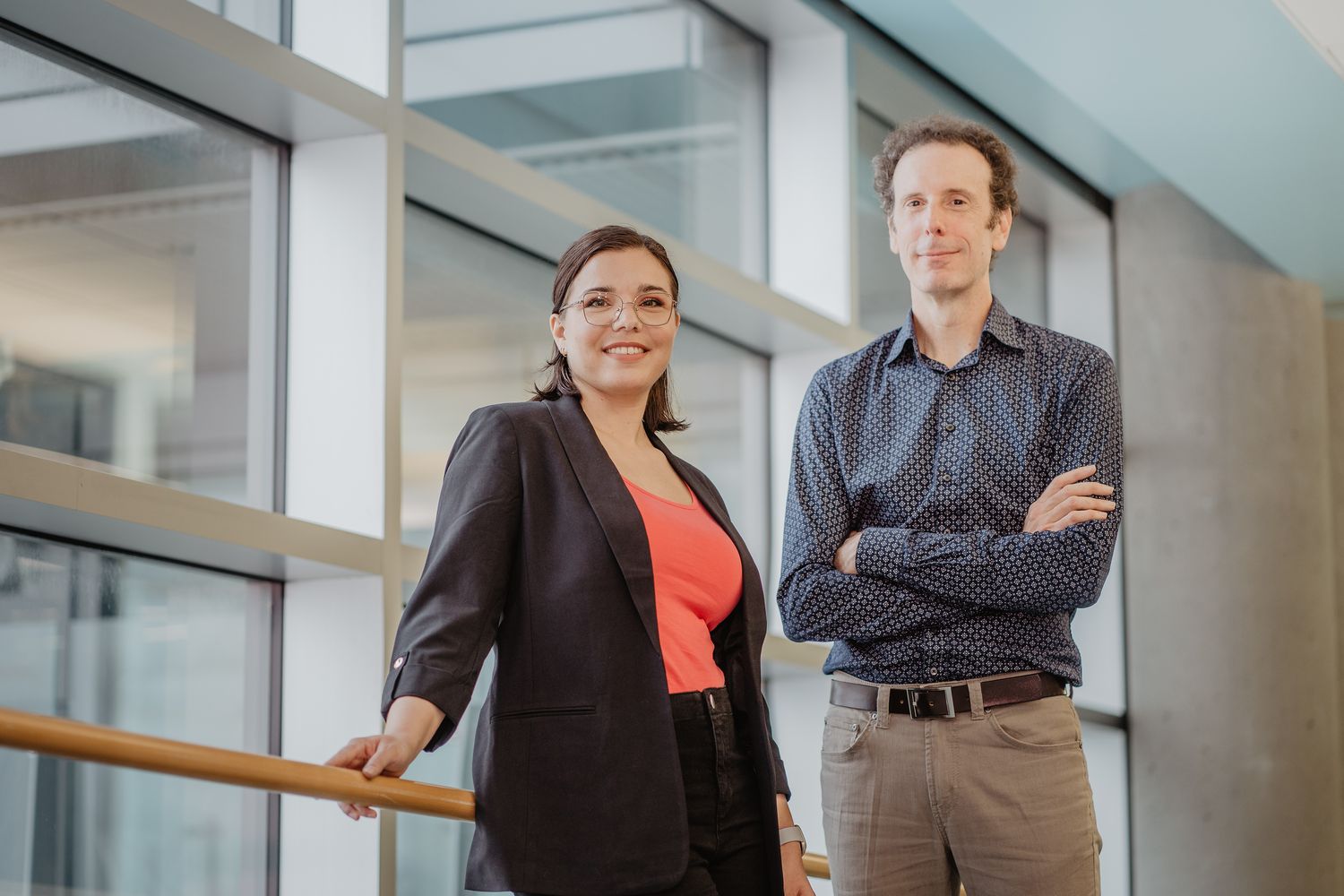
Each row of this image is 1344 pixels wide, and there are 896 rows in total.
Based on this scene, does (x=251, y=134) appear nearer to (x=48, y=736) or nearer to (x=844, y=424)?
(x=844, y=424)

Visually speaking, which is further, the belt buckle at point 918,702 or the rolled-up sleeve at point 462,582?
the belt buckle at point 918,702

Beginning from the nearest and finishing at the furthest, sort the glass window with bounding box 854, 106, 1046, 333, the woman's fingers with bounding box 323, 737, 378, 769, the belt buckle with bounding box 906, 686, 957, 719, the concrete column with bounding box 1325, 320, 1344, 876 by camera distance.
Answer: the woman's fingers with bounding box 323, 737, 378, 769
the belt buckle with bounding box 906, 686, 957, 719
the glass window with bounding box 854, 106, 1046, 333
the concrete column with bounding box 1325, 320, 1344, 876

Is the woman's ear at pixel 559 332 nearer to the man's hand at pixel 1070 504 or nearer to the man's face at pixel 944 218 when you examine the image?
the man's face at pixel 944 218

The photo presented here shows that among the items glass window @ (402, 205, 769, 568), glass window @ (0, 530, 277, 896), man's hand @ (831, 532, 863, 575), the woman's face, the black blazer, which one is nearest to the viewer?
the black blazer

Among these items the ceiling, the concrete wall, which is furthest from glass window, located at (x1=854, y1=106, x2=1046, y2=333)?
the concrete wall

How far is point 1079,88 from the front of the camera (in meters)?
5.18

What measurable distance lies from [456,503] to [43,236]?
1455 mm

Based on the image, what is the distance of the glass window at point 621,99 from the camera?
4.02 metres

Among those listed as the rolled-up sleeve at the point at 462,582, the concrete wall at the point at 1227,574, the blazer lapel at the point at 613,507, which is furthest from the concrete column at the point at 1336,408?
the rolled-up sleeve at the point at 462,582

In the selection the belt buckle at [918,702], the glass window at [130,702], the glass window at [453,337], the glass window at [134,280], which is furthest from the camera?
the glass window at [453,337]

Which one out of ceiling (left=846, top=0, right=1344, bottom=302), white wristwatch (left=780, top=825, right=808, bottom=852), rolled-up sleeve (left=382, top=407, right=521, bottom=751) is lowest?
white wristwatch (left=780, top=825, right=808, bottom=852)

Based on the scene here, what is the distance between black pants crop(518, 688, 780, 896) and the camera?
192 cm

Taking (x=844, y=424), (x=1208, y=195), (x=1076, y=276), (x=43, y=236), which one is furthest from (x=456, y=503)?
(x=1076, y=276)

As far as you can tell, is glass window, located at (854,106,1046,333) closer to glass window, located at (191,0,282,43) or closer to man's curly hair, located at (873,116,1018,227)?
glass window, located at (191,0,282,43)
